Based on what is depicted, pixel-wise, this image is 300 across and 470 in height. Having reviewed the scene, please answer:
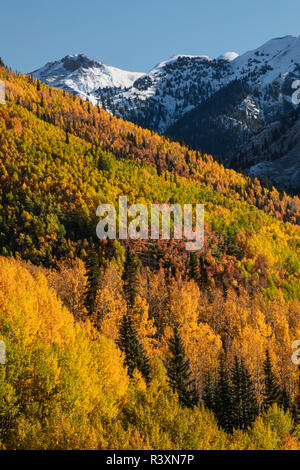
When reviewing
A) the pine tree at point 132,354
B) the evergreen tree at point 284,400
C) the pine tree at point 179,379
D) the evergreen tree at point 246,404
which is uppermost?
the pine tree at point 132,354

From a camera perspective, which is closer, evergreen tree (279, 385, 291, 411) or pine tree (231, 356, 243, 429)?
pine tree (231, 356, 243, 429)

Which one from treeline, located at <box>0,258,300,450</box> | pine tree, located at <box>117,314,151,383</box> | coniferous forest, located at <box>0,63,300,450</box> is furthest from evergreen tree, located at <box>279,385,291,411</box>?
pine tree, located at <box>117,314,151,383</box>

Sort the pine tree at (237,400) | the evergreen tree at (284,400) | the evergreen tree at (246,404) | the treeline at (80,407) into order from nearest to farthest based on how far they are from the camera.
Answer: the treeline at (80,407)
the pine tree at (237,400)
the evergreen tree at (246,404)
the evergreen tree at (284,400)

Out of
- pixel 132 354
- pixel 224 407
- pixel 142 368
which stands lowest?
pixel 224 407

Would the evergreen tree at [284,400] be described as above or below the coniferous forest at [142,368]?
below

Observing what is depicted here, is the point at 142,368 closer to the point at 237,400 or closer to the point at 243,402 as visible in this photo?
the point at 237,400

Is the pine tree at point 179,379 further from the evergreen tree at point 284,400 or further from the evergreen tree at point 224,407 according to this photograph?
the evergreen tree at point 284,400

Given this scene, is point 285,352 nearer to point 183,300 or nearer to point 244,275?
point 183,300

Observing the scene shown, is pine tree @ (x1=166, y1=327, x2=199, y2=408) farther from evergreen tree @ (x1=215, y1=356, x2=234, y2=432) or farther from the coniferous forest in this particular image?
evergreen tree @ (x1=215, y1=356, x2=234, y2=432)

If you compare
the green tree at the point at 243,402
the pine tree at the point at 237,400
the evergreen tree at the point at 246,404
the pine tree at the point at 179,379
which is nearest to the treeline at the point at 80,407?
the pine tree at the point at 237,400

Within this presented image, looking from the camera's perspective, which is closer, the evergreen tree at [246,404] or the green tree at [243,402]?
the green tree at [243,402]

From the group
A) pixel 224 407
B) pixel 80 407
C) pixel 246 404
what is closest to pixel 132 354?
pixel 224 407

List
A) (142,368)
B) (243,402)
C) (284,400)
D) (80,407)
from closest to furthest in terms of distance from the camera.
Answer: (80,407), (243,402), (142,368), (284,400)
